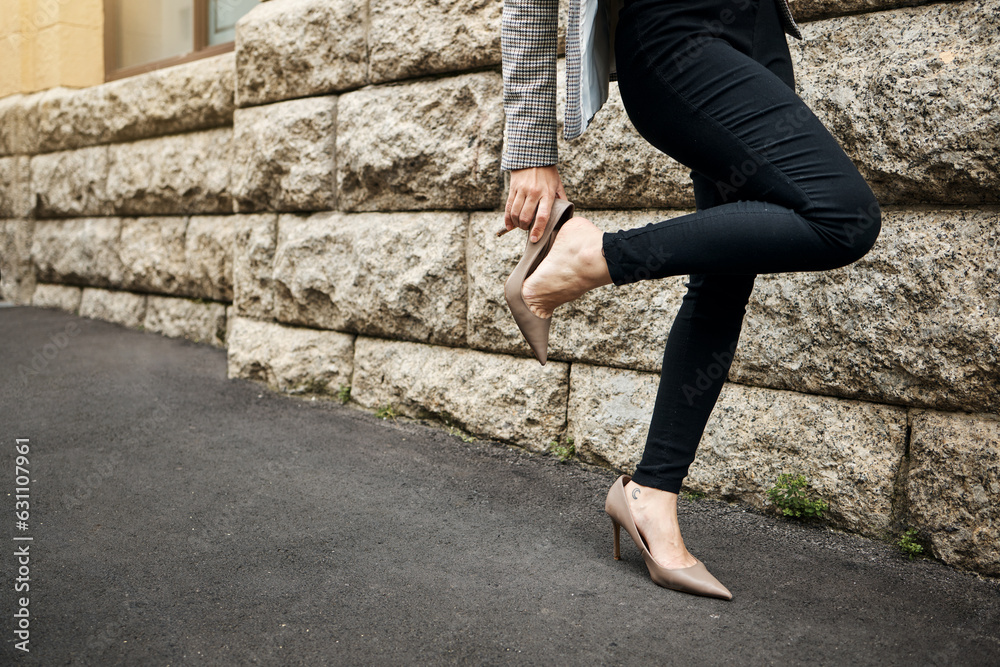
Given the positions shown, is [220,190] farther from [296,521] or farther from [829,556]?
[829,556]

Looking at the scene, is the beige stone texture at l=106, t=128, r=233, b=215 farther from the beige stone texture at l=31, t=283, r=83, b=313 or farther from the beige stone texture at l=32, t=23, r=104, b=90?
the beige stone texture at l=32, t=23, r=104, b=90

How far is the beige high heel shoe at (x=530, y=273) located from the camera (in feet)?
5.57

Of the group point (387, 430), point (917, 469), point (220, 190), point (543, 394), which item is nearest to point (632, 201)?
point (543, 394)

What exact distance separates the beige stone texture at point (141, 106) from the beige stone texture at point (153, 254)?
0.60 meters

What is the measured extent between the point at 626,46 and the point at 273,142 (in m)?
2.49

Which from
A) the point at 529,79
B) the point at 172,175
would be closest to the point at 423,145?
the point at 529,79

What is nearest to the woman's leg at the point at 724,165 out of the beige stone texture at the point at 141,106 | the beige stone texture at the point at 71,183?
the beige stone texture at the point at 141,106

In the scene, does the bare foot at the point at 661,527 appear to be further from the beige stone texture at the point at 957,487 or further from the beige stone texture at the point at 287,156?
the beige stone texture at the point at 287,156

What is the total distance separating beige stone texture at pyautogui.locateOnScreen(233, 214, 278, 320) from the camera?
3779 millimetres

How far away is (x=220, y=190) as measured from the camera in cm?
457

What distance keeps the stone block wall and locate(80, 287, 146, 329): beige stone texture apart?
0.28 m

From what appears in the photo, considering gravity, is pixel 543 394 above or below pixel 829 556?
above

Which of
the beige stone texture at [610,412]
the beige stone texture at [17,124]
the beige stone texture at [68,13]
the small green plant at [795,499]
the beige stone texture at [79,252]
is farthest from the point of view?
the beige stone texture at [17,124]

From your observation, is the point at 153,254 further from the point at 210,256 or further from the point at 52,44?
the point at 52,44
